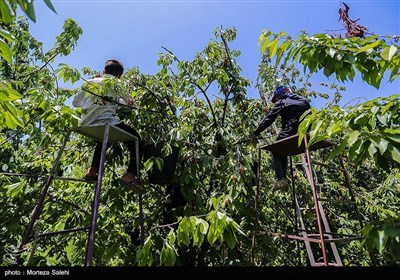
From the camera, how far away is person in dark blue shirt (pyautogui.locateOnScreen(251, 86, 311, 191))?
2902 millimetres

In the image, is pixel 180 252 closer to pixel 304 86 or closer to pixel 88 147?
pixel 88 147

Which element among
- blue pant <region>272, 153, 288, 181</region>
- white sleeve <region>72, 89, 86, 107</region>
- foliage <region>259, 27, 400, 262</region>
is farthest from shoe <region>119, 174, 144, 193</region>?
foliage <region>259, 27, 400, 262</region>

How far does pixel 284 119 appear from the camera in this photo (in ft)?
10.1

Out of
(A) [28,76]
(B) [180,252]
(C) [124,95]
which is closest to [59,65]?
(C) [124,95]

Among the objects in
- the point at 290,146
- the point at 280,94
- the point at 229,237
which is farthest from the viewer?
the point at 280,94

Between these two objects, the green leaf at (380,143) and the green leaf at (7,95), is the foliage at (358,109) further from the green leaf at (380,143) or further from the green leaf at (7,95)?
the green leaf at (7,95)

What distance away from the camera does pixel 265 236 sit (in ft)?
11.4

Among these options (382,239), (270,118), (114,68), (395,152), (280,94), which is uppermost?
(114,68)

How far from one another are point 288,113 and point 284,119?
0.09 metres

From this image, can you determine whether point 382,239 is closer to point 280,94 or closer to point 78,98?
point 280,94

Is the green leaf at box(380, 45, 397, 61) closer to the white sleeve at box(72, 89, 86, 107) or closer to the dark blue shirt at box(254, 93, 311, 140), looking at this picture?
the dark blue shirt at box(254, 93, 311, 140)

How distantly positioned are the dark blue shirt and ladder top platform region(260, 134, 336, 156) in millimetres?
129

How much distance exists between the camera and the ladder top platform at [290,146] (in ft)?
8.52

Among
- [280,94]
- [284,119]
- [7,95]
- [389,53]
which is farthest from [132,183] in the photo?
[389,53]
